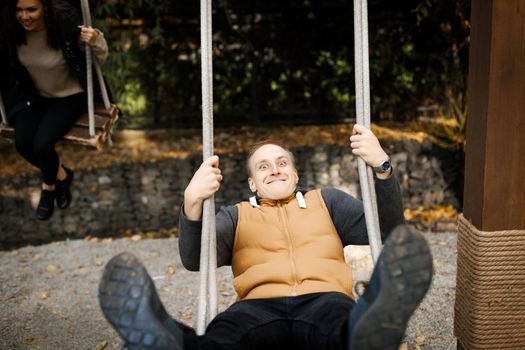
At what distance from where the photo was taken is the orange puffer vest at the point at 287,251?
2.05 meters

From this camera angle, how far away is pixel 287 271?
206 centimetres

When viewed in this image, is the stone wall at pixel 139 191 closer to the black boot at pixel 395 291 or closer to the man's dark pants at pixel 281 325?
the man's dark pants at pixel 281 325

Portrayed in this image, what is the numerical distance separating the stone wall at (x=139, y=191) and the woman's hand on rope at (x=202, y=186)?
14.5 ft

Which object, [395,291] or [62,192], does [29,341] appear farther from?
[395,291]

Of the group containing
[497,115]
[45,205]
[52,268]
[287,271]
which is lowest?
[52,268]

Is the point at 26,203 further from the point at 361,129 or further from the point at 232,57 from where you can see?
the point at 361,129

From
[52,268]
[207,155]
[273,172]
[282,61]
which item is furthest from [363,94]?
[282,61]

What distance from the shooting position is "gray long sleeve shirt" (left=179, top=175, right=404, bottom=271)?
211 cm

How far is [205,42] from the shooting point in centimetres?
205

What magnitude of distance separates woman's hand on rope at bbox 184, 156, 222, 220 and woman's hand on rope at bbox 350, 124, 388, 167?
0.50 m

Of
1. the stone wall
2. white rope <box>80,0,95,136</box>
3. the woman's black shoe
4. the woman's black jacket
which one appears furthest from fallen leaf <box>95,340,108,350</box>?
the stone wall

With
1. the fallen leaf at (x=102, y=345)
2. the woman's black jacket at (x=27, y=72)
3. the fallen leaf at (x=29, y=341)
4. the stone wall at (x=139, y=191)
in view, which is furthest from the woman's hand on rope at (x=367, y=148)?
the stone wall at (x=139, y=191)

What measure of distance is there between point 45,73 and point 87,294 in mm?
1685

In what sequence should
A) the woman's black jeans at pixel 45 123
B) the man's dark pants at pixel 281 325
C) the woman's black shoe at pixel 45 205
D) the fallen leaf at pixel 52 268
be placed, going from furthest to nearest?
1. the fallen leaf at pixel 52 268
2. the woman's black shoe at pixel 45 205
3. the woman's black jeans at pixel 45 123
4. the man's dark pants at pixel 281 325
